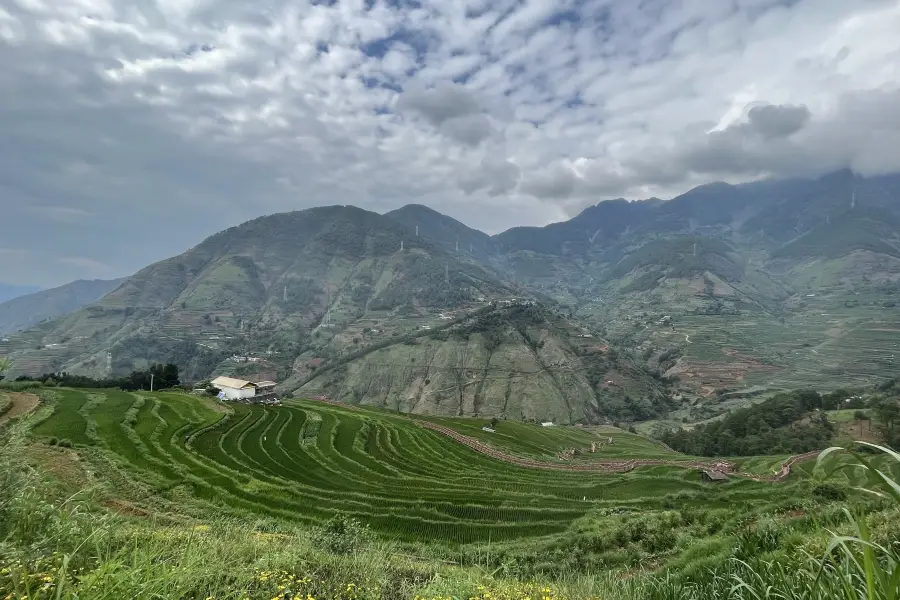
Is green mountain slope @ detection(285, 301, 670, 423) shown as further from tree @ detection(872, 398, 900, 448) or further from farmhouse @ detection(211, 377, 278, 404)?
farmhouse @ detection(211, 377, 278, 404)

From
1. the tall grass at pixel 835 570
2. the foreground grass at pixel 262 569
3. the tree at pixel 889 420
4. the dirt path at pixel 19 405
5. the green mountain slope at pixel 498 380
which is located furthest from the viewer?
the green mountain slope at pixel 498 380

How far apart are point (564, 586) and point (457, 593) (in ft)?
8.42

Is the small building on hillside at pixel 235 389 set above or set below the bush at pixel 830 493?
below

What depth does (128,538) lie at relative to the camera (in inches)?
355

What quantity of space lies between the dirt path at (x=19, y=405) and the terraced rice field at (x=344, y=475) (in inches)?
75.4

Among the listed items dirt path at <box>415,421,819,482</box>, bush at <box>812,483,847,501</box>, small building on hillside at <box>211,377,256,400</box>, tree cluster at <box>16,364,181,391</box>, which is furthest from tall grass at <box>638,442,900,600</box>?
tree cluster at <box>16,364,181,391</box>

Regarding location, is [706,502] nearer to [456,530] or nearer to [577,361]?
[456,530]

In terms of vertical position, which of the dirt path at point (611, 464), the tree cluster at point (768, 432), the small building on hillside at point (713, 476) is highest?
the small building on hillside at point (713, 476)

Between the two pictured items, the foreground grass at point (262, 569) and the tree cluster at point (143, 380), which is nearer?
the foreground grass at point (262, 569)

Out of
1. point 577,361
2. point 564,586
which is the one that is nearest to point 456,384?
point 577,361

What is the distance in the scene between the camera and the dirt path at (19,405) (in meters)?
34.6

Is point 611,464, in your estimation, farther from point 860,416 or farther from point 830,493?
point 860,416

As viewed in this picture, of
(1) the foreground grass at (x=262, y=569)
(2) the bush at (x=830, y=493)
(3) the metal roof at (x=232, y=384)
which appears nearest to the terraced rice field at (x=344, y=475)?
(2) the bush at (x=830, y=493)

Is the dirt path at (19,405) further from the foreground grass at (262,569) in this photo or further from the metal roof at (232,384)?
the metal roof at (232,384)
